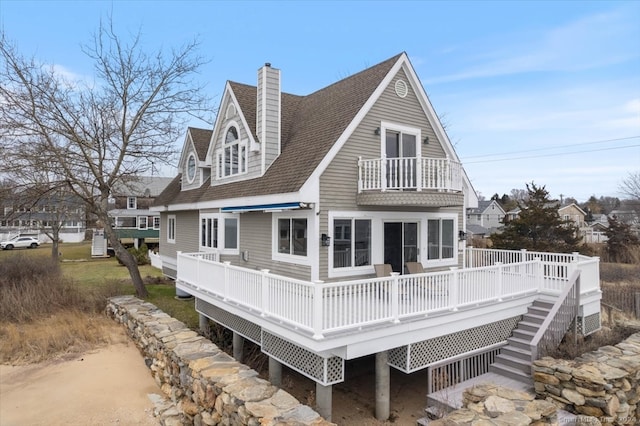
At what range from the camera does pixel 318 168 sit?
9.15m

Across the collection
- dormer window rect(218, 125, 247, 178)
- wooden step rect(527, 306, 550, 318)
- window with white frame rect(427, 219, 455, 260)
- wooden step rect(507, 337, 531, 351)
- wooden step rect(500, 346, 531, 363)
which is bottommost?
wooden step rect(500, 346, 531, 363)

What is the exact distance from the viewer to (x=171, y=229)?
19547 mm

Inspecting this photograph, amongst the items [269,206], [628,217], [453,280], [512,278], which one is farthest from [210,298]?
[628,217]

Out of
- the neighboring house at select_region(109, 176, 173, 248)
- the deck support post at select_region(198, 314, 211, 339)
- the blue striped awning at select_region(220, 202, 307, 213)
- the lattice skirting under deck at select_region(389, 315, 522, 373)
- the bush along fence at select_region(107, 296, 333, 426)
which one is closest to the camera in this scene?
the bush along fence at select_region(107, 296, 333, 426)

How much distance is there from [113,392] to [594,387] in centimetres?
1002

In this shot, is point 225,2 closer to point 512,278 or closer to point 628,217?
point 512,278

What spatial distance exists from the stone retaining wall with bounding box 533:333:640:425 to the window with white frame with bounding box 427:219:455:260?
4.31m

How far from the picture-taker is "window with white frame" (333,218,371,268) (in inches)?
382

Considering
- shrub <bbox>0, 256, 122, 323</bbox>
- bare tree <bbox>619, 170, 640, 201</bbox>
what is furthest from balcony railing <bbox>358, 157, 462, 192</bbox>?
bare tree <bbox>619, 170, 640, 201</bbox>

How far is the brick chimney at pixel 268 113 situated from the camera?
11570mm

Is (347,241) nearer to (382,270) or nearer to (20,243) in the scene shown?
(382,270)

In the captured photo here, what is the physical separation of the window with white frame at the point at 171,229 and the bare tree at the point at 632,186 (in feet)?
146

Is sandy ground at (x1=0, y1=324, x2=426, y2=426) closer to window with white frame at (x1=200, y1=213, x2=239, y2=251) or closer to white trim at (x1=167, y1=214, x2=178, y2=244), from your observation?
window with white frame at (x1=200, y1=213, x2=239, y2=251)

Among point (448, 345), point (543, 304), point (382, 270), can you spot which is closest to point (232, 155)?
point (382, 270)
